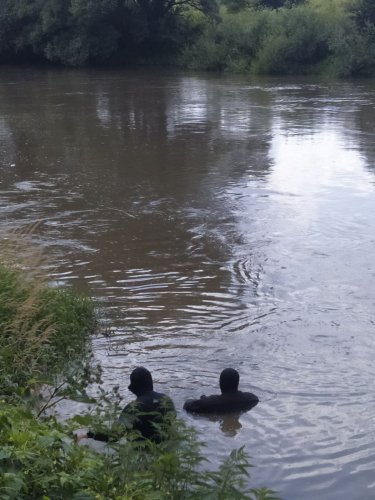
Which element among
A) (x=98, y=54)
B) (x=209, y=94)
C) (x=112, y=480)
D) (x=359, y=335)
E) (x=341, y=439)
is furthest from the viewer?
(x=98, y=54)

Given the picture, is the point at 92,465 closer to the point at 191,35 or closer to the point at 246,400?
the point at 246,400

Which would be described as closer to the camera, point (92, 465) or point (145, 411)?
point (92, 465)

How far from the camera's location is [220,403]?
23.8 feet

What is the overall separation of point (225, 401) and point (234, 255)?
4792mm

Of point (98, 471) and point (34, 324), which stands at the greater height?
point (98, 471)

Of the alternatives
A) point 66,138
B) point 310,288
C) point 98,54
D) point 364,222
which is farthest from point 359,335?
point 98,54

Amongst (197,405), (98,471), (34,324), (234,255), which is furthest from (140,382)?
(234,255)

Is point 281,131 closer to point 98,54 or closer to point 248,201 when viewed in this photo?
point 248,201

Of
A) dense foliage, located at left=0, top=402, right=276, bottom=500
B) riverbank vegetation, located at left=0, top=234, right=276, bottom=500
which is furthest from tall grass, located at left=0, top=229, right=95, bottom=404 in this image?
dense foliage, located at left=0, top=402, right=276, bottom=500

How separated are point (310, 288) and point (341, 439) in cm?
375

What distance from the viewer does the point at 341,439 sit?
6996 mm

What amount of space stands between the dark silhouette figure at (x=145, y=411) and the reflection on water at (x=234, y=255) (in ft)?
2.14

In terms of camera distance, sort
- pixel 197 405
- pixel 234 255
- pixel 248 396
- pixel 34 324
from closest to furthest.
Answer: pixel 197 405, pixel 248 396, pixel 34 324, pixel 234 255

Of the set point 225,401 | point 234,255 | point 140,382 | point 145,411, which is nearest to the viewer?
point 145,411
